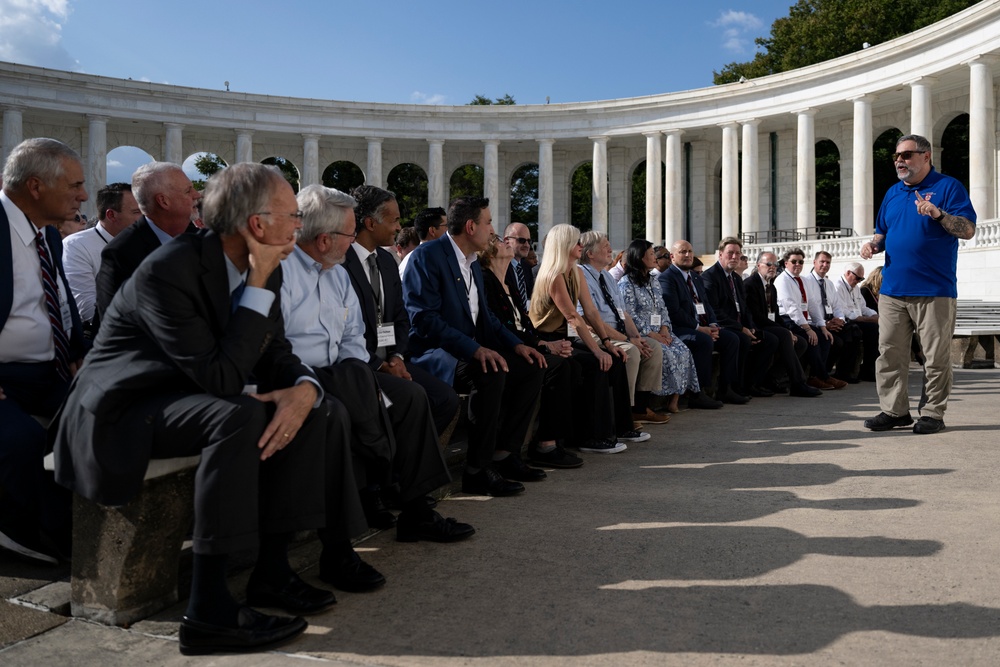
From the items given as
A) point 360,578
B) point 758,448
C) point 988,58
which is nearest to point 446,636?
point 360,578

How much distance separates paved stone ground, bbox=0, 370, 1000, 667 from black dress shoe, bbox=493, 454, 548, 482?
16 centimetres

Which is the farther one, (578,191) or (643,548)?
(578,191)

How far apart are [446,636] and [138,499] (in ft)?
4.62

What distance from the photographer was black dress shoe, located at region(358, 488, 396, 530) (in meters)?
5.14

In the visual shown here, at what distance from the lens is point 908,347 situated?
8.51m

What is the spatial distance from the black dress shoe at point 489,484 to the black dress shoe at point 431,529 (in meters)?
0.99

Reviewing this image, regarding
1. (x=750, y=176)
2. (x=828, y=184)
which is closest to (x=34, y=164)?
(x=750, y=176)

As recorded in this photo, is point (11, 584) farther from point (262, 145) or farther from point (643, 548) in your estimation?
point (262, 145)

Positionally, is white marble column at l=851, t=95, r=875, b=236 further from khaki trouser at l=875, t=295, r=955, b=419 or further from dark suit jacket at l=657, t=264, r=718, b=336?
khaki trouser at l=875, t=295, r=955, b=419

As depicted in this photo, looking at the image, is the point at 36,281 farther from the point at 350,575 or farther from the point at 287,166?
the point at 287,166

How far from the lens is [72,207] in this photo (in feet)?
16.3

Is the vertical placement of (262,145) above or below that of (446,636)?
above

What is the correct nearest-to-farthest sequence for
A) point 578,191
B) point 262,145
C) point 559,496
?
point 559,496 → point 262,145 → point 578,191

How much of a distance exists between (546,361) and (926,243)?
4.10m
